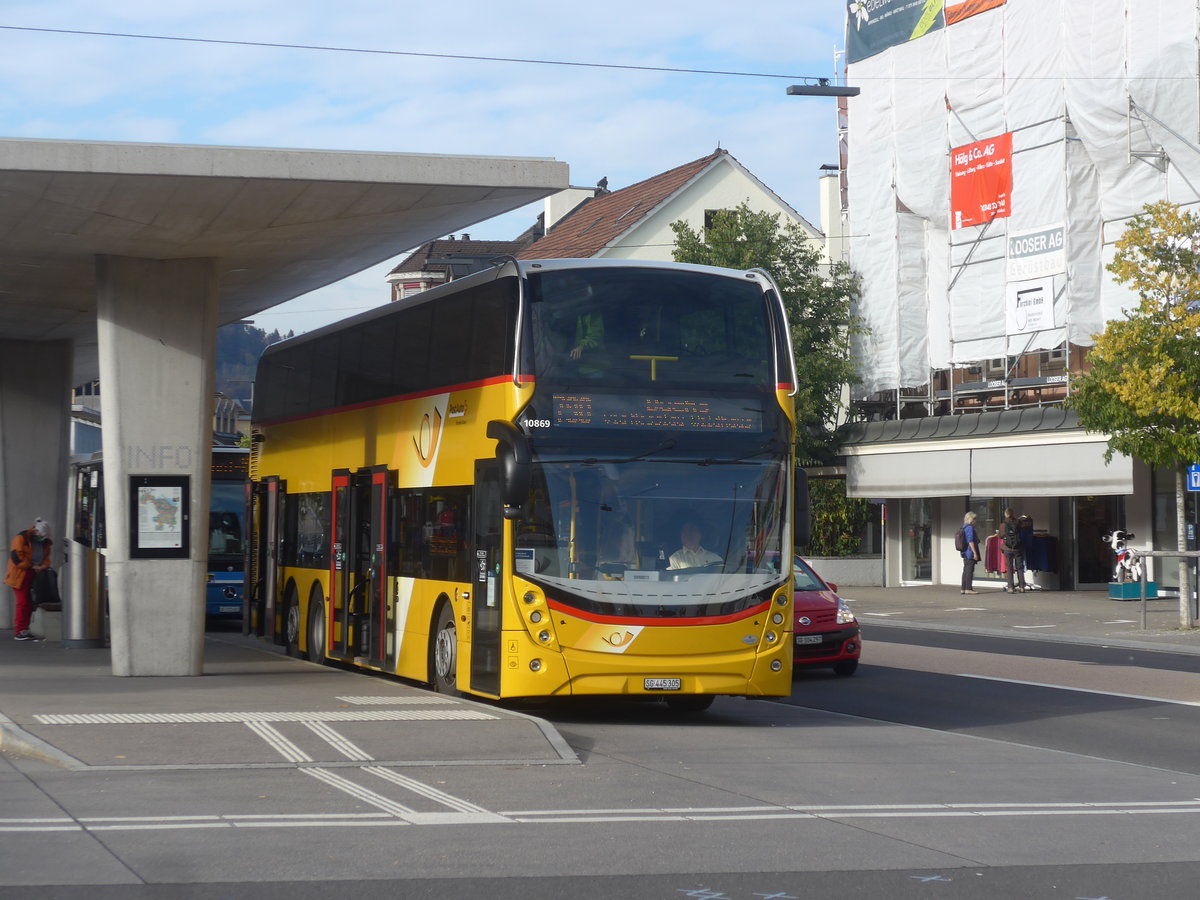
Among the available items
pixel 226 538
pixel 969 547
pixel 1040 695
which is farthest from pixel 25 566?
pixel 969 547

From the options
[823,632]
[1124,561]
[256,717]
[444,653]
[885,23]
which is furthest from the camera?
[885,23]

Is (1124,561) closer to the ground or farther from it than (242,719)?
farther from it

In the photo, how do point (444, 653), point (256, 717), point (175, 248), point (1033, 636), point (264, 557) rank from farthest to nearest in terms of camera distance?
point (1033, 636)
point (264, 557)
point (175, 248)
point (444, 653)
point (256, 717)

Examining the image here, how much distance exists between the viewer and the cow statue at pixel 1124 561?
34.9 m

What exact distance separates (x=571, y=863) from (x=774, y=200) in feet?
180

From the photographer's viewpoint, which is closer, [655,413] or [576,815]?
[576,815]

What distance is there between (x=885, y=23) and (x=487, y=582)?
33164mm

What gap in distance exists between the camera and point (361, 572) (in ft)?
59.2

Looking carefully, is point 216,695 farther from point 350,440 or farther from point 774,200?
point 774,200

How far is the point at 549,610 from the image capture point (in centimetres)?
1348

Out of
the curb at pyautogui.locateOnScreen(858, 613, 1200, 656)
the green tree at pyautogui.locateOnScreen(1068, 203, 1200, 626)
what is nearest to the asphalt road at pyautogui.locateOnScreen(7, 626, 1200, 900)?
the curb at pyautogui.locateOnScreen(858, 613, 1200, 656)

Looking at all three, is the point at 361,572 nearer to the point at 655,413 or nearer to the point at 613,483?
the point at 613,483

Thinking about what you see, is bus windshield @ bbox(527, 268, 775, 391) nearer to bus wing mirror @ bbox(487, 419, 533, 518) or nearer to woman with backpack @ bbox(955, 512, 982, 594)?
bus wing mirror @ bbox(487, 419, 533, 518)

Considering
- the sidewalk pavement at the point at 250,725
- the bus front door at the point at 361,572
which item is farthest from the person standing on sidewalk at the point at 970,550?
the sidewalk pavement at the point at 250,725
